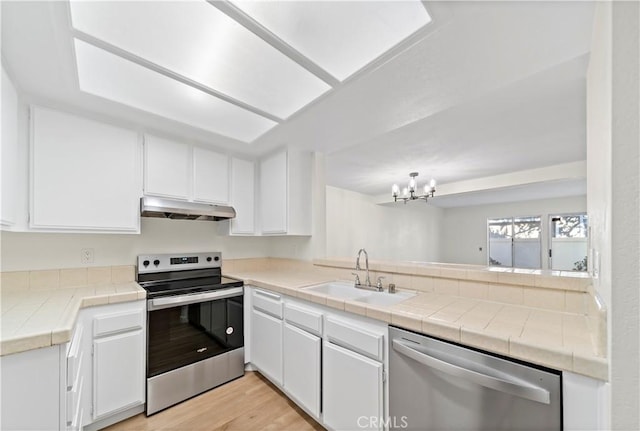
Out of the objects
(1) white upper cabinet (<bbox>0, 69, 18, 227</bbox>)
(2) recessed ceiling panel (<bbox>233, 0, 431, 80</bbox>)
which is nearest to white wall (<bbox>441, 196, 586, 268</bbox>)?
(2) recessed ceiling panel (<bbox>233, 0, 431, 80</bbox>)

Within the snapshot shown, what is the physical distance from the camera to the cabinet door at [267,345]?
2.04 meters

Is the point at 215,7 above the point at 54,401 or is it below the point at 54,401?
above

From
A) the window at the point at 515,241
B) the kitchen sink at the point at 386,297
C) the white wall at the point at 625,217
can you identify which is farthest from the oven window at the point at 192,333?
the window at the point at 515,241

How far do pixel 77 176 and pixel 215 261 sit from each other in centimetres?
135

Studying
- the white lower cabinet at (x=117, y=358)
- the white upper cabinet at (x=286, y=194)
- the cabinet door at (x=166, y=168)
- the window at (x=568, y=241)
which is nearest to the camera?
the white lower cabinet at (x=117, y=358)

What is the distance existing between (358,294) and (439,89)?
1.57 m

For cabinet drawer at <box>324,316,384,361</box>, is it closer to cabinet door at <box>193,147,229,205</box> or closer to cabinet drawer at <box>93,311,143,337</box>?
cabinet drawer at <box>93,311,143,337</box>

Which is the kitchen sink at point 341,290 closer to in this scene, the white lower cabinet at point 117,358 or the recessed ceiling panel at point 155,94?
the white lower cabinet at point 117,358

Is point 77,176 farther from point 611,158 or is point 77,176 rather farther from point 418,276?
point 611,158

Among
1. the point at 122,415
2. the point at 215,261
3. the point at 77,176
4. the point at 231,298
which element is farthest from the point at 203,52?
the point at 122,415

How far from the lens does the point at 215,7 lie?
1024 millimetres

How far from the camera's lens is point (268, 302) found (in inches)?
85.4

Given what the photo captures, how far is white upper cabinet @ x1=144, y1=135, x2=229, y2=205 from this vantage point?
2.13 m

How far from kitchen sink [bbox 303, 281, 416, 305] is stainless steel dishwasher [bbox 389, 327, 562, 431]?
1.66 ft
